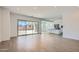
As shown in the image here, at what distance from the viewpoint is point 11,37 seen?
4.09 meters

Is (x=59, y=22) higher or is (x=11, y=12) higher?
(x=11, y=12)

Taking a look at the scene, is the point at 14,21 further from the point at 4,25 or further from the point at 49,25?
the point at 49,25

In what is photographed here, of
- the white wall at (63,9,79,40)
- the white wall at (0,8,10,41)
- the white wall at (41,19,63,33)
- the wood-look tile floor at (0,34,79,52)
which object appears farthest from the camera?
the white wall at (63,9,79,40)

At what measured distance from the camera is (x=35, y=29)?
4.69m

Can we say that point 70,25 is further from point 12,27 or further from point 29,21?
point 12,27

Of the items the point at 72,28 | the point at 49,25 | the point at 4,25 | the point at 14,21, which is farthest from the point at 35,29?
the point at 72,28

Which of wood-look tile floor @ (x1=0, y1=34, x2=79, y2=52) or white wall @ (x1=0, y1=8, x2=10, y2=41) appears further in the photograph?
wood-look tile floor @ (x1=0, y1=34, x2=79, y2=52)

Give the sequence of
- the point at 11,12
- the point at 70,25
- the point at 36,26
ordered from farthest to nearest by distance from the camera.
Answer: the point at 70,25 < the point at 36,26 < the point at 11,12

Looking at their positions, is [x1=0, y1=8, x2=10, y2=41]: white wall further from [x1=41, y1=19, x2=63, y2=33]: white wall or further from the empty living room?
[x1=41, y1=19, x2=63, y2=33]: white wall

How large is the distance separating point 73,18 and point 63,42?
7.57 ft

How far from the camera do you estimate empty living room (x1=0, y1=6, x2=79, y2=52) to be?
12.4 feet

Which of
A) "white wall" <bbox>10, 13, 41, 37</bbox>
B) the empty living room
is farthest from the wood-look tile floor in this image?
"white wall" <bbox>10, 13, 41, 37</bbox>
